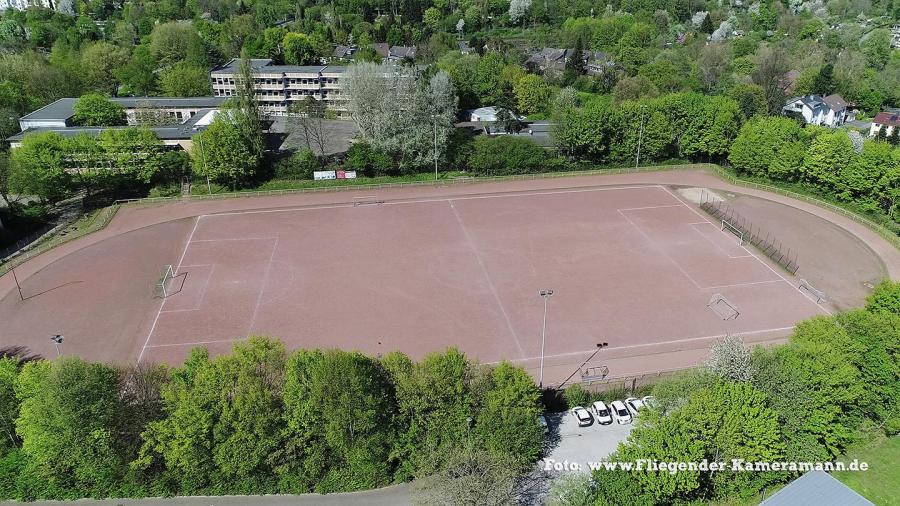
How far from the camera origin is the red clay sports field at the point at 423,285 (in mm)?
38438

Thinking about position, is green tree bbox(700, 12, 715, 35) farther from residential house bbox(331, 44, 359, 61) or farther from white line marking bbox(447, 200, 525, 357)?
white line marking bbox(447, 200, 525, 357)

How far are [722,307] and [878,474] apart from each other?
49.6ft

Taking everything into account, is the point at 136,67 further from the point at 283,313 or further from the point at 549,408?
the point at 549,408

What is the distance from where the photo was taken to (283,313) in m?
41.1

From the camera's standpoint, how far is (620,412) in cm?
3222

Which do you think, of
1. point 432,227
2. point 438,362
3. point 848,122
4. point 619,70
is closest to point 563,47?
point 619,70

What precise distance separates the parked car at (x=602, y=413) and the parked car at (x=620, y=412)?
31 centimetres

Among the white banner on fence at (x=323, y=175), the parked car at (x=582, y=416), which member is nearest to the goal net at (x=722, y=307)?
the parked car at (x=582, y=416)

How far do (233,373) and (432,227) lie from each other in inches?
1140

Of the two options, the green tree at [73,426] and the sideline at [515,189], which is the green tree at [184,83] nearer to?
the sideline at [515,189]

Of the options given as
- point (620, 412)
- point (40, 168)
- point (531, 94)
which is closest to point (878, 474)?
point (620, 412)

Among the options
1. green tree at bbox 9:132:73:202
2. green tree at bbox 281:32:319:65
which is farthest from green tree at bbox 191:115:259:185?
green tree at bbox 281:32:319:65

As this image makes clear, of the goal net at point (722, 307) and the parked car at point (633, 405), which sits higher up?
the goal net at point (722, 307)

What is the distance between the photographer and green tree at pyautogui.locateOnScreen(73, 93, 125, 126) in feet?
231
